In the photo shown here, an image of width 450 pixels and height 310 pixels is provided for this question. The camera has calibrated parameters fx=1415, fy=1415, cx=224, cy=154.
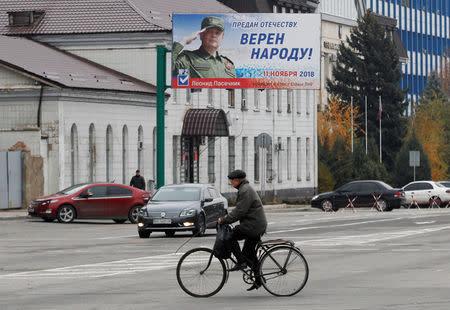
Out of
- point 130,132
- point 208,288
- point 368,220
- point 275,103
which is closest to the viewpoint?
point 208,288

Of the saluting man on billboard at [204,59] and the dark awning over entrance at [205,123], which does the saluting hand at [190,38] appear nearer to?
the saluting man on billboard at [204,59]

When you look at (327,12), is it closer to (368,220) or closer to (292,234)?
(368,220)

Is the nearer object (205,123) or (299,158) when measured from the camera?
(205,123)

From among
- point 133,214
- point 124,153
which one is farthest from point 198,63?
point 133,214

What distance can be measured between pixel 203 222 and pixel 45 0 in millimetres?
33733

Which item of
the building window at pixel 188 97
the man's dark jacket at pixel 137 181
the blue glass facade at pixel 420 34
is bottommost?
the man's dark jacket at pixel 137 181

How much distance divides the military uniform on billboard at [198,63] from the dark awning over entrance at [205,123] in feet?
29.0

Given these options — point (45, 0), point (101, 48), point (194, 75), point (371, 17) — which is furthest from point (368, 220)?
point (371, 17)

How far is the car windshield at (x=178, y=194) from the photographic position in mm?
36531

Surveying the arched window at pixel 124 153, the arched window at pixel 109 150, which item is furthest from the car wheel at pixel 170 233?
the arched window at pixel 124 153

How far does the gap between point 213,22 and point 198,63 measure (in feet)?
6.31

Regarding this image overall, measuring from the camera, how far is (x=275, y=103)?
3093 inches

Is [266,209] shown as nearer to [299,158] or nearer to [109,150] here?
[109,150]

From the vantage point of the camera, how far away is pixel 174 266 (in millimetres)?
24906
